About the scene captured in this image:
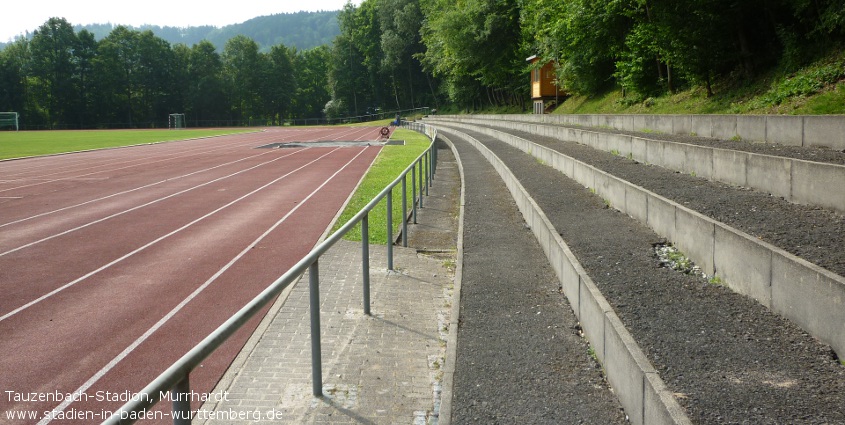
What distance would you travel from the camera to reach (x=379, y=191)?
55.8 feet

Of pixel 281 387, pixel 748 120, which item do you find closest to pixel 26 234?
pixel 281 387

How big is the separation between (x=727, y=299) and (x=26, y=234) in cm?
1221

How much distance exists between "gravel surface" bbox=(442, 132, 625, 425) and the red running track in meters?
1.86

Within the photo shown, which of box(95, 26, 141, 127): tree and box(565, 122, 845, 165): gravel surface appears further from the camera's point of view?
box(95, 26, 141, 127): tree

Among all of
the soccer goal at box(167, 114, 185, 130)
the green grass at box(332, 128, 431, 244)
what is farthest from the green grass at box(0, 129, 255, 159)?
the soccer goal at box(167, 114, 185, 130)

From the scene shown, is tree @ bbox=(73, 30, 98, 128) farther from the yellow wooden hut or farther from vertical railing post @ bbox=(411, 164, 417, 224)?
vertical railing post @ bbox=(411, 164, 417, 224)

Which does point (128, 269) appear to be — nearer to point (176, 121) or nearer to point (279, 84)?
point (176, 121)

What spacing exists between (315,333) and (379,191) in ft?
40.3

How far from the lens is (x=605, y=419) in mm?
4035

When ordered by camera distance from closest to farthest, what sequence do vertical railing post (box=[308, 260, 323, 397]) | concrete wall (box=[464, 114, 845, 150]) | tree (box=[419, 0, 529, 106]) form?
vertical railing post (box=[308, 260, 323, 397]) < concrete wall (box=[464, 114, 845, 150]) < tree (box=[419, 0, 529, 106])

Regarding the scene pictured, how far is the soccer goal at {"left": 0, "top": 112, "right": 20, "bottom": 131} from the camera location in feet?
269

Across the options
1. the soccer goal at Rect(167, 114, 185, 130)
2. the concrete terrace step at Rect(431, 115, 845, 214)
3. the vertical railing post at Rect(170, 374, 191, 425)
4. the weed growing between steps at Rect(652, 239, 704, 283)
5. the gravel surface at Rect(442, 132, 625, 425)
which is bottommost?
the gravel surface at Rect(442, 132, 625, 425)

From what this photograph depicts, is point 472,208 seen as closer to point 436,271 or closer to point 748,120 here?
point 436,271

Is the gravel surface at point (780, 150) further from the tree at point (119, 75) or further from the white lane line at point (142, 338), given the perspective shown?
the tree at point (119, 75)
